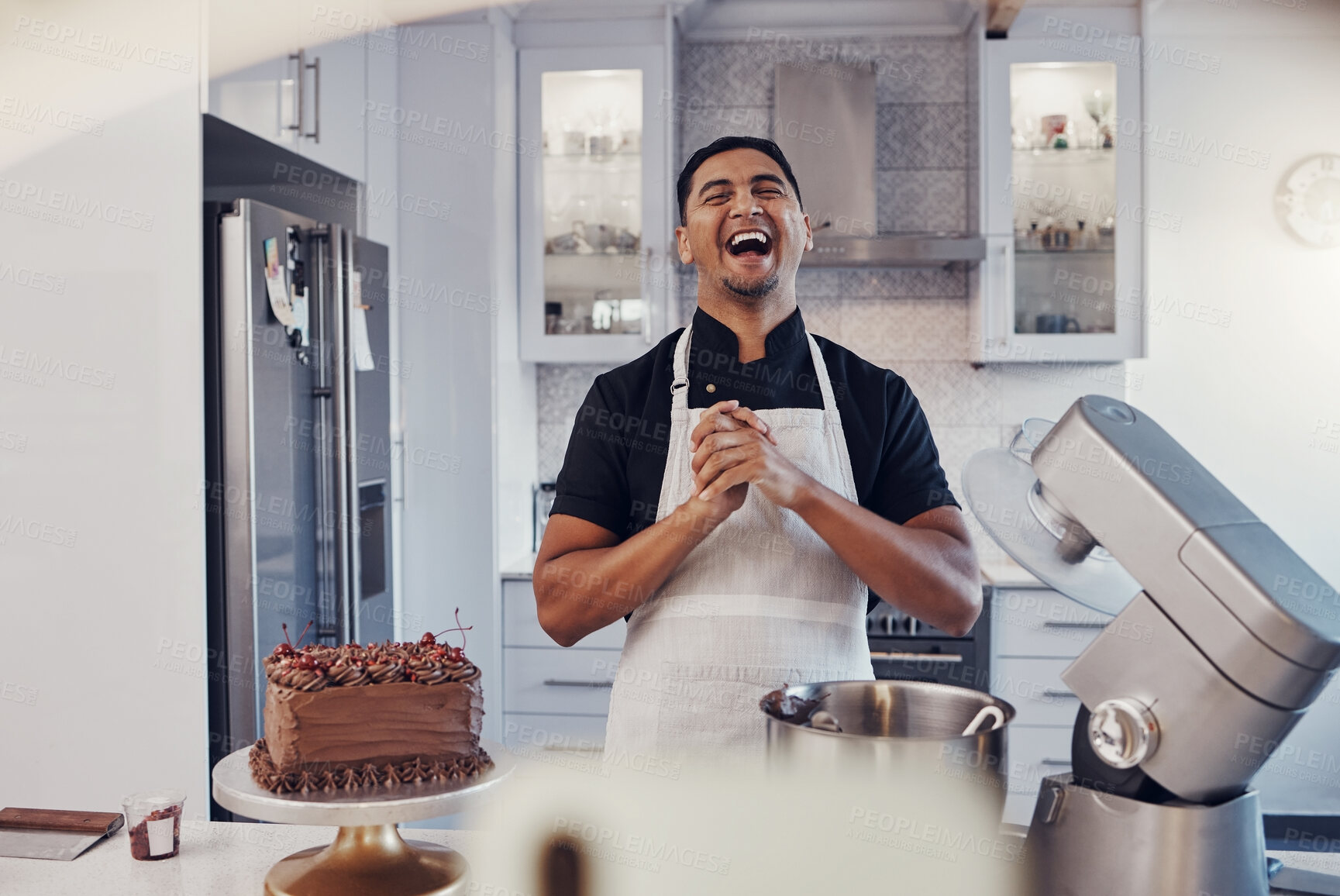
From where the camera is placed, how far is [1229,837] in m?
0.79

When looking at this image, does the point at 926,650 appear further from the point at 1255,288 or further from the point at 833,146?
the point at 1255,288

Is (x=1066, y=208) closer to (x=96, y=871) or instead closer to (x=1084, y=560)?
(x=1084, y=560)

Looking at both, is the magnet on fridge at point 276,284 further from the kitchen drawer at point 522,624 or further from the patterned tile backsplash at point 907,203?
the patterned tile backsplash at point 907,203

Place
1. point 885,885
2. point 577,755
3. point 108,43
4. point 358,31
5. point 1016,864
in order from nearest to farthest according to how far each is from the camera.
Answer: point 885,885, point 1016,864, point 108,43, point 358,31, point 577,755

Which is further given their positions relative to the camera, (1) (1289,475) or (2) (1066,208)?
(1) (1289,475)

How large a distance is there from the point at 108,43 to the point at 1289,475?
3475mm

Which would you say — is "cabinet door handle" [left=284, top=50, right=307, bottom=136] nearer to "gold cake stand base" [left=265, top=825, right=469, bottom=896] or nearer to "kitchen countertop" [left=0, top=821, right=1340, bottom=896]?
"kitchen countertop" [left=0, top=821, right=1340, bottom=896]

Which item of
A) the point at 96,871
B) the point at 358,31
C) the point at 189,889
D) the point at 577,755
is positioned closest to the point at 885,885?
the point at 189,889

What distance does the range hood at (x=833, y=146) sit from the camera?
325 centimetres

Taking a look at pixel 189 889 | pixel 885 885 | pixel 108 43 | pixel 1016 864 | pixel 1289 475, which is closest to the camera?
pixel 885 885

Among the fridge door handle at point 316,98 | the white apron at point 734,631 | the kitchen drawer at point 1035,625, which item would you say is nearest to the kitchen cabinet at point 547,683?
the kitchen drawer at point 1035,625

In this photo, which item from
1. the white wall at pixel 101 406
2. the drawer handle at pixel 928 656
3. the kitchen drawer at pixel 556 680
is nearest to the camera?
the white wall at pixel 101 406

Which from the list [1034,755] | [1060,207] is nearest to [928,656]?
[1034,755]

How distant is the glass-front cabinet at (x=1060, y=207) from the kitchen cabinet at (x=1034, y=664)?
2.43ft
